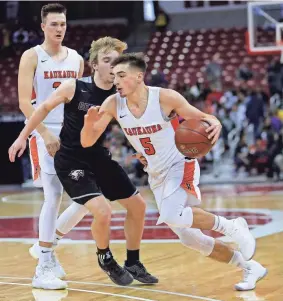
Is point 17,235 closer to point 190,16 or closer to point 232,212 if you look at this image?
point 232,212

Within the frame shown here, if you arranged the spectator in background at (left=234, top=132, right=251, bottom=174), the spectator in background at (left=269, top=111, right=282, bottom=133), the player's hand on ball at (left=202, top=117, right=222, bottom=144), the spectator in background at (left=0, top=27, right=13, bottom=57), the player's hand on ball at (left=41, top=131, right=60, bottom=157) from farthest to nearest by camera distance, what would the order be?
the spectator in background at (left=0, top=27, right=13, bottom=57)
the spectator in background at (left=234, top=132, right=251, bottom=174)
the spectator in background at (left=269, top=111, right=282, bottom=133)
the player's hand on ball at (left=41, top=131, right=60, bottom=157)
the player's hand on ball at (left=202, top=117, right=222, bottom=144)

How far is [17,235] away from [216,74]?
1290cm

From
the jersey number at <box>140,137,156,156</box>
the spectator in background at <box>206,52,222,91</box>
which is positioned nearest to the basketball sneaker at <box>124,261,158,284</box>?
the jersey number at <box>140,137,156,156</box>

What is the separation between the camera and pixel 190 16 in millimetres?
25797

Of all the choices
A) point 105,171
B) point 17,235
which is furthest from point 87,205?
point 17,235

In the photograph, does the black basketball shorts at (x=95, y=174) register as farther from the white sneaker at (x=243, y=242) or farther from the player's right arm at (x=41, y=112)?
the white sneaker at (x=243, y=242)

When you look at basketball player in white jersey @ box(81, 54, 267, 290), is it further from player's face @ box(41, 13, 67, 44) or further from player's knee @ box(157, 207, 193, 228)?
player's face @ box(41, 13, 67, 44)

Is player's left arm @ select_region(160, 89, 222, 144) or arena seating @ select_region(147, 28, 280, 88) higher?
player's left arm @ select_region(160, 89, 222, 144)

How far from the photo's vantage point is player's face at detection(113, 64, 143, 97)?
18.4 feet

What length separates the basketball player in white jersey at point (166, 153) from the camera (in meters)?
5.62

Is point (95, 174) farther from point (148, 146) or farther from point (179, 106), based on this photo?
point (179, 106)

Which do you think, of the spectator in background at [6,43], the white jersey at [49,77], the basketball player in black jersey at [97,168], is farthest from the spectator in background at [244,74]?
the basketball player in black jersey at [97,168]

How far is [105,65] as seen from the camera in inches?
233

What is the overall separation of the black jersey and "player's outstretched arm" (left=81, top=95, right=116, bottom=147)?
0.88 ft
